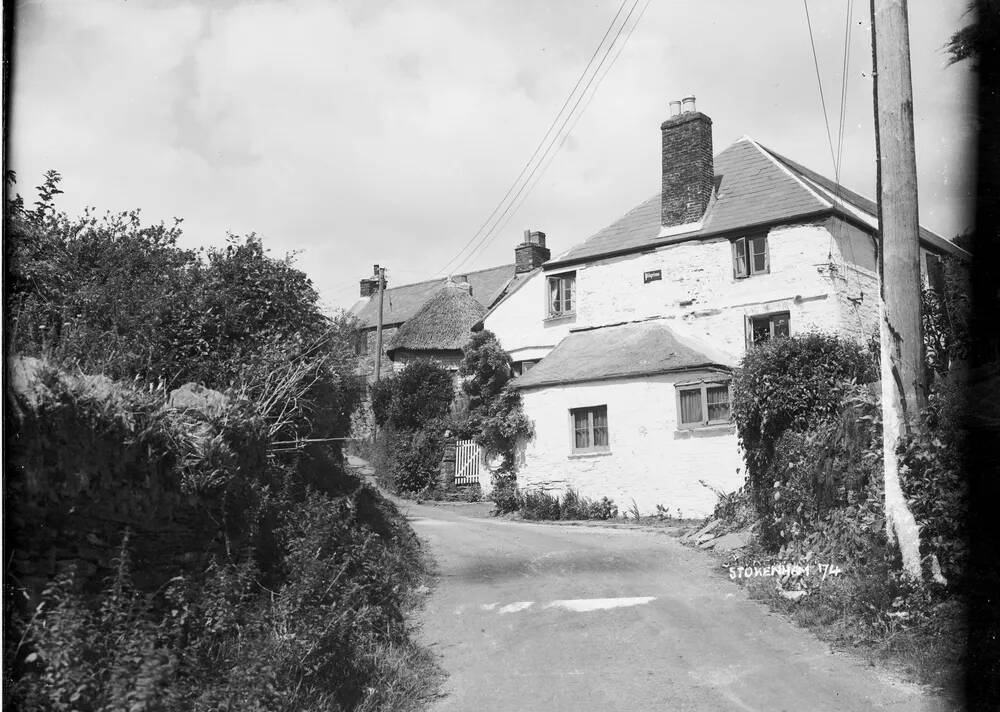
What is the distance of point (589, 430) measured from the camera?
2320cm

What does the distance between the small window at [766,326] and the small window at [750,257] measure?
4.00 ft


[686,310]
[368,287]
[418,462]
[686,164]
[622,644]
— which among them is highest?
[368,287]

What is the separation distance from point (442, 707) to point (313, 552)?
2152 mm

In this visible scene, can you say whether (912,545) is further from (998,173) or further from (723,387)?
(723,387)

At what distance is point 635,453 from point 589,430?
1.60 meters

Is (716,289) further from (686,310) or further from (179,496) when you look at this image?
(179,496)

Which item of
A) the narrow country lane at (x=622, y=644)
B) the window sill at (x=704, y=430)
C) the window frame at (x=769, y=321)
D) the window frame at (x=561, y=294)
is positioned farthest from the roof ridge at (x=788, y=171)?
the narrow country lane at (x=622, y=644)

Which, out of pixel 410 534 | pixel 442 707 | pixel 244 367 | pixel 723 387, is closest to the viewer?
pixel 442 707

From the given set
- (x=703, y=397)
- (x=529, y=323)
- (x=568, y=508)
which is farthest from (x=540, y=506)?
(x=529, y=323)

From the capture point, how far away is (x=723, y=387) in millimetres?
21062

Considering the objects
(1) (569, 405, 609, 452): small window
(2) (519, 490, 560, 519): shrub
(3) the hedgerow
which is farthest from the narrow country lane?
(3) the hedgerow

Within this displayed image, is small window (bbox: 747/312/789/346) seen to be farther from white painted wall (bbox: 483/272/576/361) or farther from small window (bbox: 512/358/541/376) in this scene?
small window (bbox: 512/358/541/376)

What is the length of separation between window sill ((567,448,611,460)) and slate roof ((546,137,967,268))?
6.44 meters

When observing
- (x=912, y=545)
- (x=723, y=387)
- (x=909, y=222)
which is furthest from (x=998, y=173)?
(x=723, y=387)
